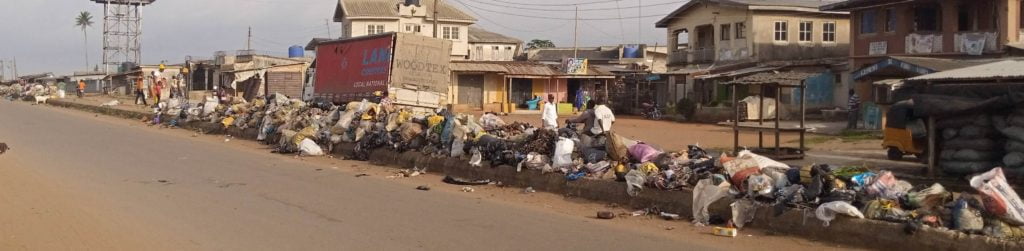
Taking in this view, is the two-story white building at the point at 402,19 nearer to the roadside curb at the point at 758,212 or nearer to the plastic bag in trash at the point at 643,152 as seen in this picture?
the roadside curb at the point at 758,212

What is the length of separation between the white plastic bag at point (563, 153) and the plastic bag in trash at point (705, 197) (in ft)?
9.90

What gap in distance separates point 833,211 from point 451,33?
169ft

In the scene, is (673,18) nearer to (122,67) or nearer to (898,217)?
(898,217)

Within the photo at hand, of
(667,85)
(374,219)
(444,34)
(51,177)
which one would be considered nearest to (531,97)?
(667,85)

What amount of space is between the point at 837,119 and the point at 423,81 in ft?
50.0

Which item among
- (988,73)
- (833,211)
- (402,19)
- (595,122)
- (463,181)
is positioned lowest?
(463,181)

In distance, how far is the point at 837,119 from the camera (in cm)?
3178

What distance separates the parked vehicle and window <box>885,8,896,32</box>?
15.9 meters

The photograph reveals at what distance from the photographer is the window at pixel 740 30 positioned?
40566 millimetres

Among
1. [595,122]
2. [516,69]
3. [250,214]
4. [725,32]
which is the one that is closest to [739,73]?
[725,32]

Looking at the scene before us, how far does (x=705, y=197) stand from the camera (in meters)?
9.30

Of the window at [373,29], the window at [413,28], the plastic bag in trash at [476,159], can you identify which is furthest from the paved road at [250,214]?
the window at [413,28]

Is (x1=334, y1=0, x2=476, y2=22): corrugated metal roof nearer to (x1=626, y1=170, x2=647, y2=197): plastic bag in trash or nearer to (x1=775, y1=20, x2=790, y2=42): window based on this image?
(x1=775, y1=20, x2=790, y2=42): window

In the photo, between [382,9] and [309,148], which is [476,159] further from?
[382,9]
